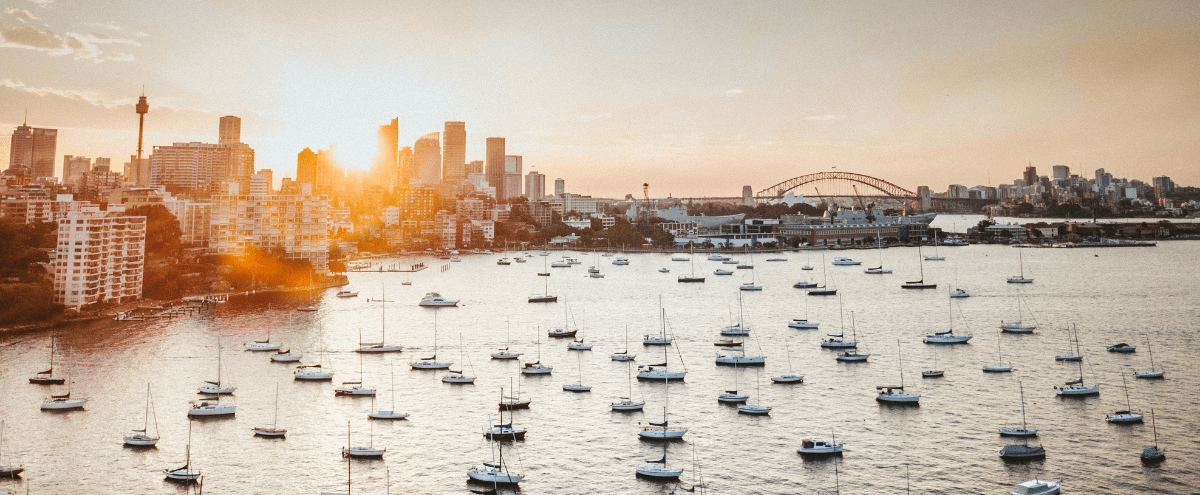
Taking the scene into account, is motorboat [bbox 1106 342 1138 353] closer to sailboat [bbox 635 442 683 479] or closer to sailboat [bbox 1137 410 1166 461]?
sailboat [bbox 1137 410 1166 461]

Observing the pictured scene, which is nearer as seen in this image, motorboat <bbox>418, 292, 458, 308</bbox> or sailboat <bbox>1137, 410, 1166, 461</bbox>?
sailboat <bbox>1137, 410, 1166, 461</bbox>

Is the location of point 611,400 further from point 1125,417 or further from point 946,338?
point 946,338

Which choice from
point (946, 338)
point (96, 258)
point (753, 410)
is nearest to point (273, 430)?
point (753, 410)

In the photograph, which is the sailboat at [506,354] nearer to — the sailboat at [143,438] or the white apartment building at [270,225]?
the sailboat at [143,438]

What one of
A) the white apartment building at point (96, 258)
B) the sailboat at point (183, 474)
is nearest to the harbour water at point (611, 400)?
the sailboat at point (183, 474)

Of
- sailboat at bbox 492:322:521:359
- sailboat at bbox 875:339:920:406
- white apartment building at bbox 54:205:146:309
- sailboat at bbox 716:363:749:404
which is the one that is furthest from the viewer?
white apartment building at bbox 54:205:146:309

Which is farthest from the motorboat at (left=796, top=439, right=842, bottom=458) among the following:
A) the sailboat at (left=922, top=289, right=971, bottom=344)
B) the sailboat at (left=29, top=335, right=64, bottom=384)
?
the sailboat at (left=29, top=335, right=64, bottom=384)
